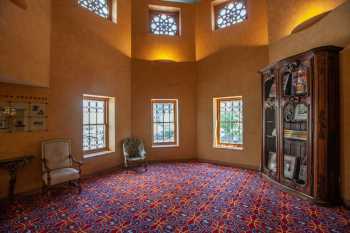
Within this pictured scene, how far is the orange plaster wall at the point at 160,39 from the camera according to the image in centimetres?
644

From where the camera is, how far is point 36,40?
149 inches

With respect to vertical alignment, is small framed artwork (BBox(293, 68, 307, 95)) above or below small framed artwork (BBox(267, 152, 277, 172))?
above

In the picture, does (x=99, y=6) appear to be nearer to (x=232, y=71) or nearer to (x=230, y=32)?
(x=230, y=32)

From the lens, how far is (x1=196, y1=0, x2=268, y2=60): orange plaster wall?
555 centimetres

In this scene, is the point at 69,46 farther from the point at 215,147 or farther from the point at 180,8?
the point at 215,147

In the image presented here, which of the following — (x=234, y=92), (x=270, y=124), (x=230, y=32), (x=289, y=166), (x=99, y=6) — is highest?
(x=99, y=6)

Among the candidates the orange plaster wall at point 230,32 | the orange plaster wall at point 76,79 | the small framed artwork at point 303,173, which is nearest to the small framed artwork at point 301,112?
the small framed artwork at point 303,173

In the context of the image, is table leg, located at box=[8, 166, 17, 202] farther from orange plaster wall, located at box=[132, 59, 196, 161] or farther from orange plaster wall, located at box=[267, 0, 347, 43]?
orange plaster wall, located at box=[267, 0, 347, 43]

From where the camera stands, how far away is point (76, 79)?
479 cm

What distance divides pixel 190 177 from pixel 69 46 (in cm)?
411

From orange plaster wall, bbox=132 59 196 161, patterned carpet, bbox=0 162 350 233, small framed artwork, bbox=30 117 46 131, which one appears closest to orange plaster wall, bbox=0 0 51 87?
small framed artwork, bbox=30 117 46 131

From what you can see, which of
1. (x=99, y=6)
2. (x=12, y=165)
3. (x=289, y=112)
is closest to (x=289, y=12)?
(x=289, y=112)

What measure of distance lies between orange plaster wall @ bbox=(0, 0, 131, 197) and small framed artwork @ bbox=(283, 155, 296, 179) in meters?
4.19

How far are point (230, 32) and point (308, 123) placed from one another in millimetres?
3650
